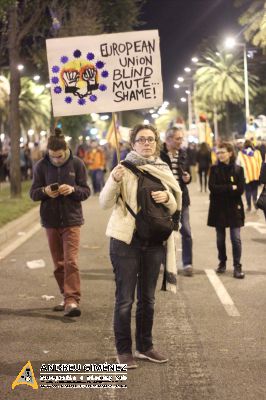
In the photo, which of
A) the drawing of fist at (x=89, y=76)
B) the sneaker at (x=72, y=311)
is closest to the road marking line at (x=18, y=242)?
the sneaker at (x=72, y=311)

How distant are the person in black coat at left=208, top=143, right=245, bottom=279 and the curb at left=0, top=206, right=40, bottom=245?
527 centimetres

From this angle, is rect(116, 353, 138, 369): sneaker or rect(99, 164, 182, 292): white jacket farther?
rect(116, 353, 138, 369): sneaker

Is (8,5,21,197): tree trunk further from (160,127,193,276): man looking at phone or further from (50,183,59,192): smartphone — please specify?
(50,183,59,192): smartphone

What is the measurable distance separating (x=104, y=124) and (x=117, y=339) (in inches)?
5187

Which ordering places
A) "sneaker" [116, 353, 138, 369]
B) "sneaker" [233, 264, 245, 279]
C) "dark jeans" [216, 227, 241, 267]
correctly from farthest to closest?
"dark jeans" [216, 227, 241, 267], "sneaker" [233, 264, 245, 279], "sneaker" [116, 353, 138, 369]

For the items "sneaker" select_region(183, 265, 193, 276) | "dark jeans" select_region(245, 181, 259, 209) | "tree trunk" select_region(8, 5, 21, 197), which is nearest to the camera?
"sneaker" select_region(183, 265, 193, 276)

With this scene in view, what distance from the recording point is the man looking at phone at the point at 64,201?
8.20 metres

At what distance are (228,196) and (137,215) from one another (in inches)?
187

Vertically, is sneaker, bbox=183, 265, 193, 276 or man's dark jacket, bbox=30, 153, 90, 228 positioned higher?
man's dark jacket, bbox=30, 153, 90, 228

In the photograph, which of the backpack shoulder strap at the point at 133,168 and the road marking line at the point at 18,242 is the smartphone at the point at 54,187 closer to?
the backpack shoulder strap at the point at 133,168

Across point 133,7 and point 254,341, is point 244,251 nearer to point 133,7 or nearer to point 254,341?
point 254,341

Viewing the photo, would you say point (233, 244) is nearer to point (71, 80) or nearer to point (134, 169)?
point (71, 80)

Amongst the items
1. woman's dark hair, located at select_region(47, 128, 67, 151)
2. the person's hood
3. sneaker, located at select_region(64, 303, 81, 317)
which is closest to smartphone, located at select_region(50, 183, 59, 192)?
woman's dark hair, located at select_region(47, 128, 67, 151)

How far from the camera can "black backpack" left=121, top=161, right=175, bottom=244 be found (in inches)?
239
